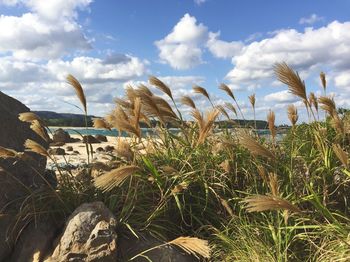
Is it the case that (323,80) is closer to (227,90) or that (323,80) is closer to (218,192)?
(227,90)

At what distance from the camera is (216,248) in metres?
4.84

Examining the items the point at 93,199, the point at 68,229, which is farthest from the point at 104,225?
the point at 93,199

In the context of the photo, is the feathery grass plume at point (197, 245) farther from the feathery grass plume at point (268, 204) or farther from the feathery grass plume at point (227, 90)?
the feathery grass plume at point (227, 90)

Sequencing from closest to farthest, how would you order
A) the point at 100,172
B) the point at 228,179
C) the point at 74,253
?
1. the point at 74,253
2. the point at 228,179
3. the point at 100,172

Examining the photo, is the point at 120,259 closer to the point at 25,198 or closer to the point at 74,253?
the point at 74,253

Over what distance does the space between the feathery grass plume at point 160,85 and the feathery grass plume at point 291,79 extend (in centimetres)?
164

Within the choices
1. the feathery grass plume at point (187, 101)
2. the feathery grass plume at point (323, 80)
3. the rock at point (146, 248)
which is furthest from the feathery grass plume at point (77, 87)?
the feathery grass plume at point (323, 80)

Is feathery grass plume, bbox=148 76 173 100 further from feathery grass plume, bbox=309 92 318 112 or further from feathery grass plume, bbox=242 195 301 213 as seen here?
feathery grass plume, bbox=242 195 301 213

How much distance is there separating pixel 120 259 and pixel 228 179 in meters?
1.39

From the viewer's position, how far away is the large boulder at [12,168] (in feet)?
16.2

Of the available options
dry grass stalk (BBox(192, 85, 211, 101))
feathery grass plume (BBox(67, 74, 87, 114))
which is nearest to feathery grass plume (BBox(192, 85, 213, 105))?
dry grass stalk (BBox(192, 85, 211, 101))

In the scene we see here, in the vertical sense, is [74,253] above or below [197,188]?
below

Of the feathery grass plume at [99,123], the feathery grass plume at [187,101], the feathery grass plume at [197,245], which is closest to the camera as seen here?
the feathery grass plume at [197,245]

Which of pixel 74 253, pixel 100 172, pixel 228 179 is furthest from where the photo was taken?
pixel 100 172
